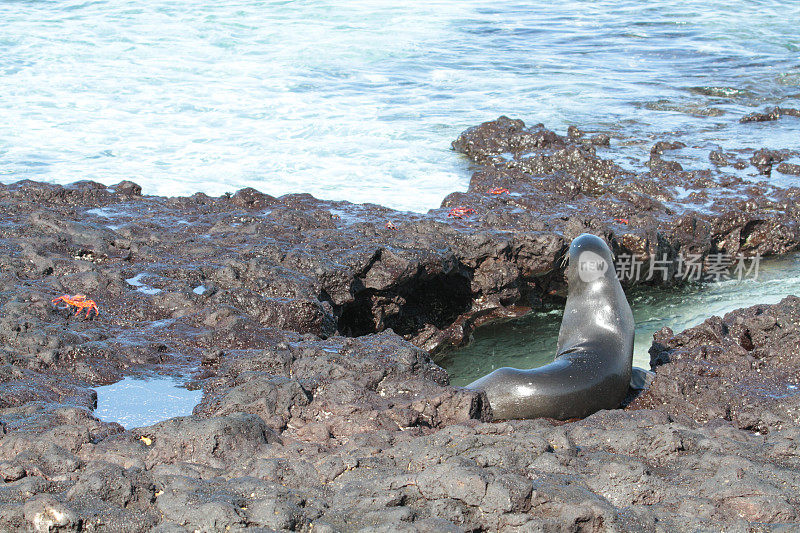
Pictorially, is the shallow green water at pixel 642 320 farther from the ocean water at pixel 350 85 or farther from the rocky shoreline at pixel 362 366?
the ocean water at pixel 350 85

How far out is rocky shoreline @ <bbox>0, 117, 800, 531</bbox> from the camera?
3.30m

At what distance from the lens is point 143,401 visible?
15.6 feet

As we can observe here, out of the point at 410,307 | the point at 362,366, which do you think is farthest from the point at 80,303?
the point at 410,307

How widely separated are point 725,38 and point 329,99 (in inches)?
458

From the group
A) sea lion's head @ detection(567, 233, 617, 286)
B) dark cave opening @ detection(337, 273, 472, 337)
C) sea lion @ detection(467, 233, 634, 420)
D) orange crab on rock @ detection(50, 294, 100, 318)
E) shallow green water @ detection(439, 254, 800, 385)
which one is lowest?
shallow green water @ detection(439, 254, 800, 385)

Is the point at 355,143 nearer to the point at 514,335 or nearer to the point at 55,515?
the point at 514,335

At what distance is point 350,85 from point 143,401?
12431 millimetres

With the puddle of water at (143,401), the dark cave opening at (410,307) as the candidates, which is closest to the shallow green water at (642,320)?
the dark cave opening at (410,307)

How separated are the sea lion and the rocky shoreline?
380 millimetres

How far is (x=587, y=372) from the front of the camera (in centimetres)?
570

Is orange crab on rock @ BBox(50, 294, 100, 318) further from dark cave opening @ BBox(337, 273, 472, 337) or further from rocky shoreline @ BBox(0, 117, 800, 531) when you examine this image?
dark cave opening @ BBox(337, 273, 472, 337)

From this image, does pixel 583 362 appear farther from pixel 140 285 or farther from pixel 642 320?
pixel 140 285

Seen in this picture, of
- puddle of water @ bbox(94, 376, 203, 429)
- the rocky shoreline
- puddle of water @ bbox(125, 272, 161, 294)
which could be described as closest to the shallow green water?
the rocky shoreline

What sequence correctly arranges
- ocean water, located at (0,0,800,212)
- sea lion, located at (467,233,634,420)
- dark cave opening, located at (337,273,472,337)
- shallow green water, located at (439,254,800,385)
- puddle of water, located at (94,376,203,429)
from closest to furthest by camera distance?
1. puddle of water, located at (94,376,203,429)
2. sea lion, located at (467,233,634,420)
3. dark cave opening, located at (337,273,472,337)
4. shallow green water, located at (439,254,800,385)
5. ocean water, located at (0,0,800,212)
